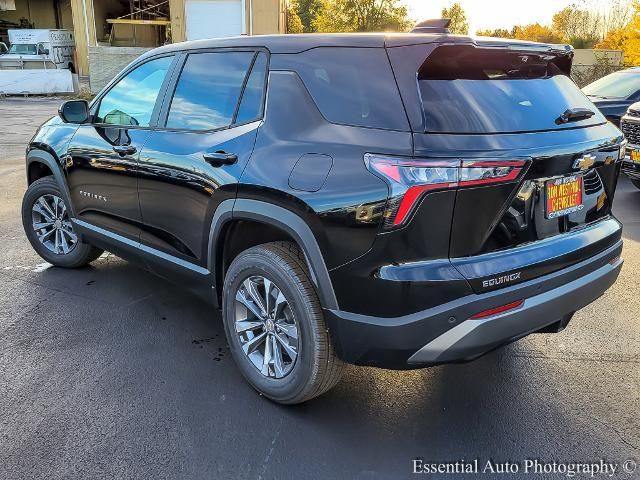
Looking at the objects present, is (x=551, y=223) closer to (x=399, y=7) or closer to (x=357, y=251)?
(x=357, y=251)

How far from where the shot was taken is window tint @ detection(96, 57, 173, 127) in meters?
3.63

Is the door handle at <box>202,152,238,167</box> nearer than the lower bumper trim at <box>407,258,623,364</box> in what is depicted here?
No

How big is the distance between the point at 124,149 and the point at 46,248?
1.76m

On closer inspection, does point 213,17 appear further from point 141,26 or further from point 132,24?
point 141,26

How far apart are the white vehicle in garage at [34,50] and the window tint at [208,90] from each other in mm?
25219

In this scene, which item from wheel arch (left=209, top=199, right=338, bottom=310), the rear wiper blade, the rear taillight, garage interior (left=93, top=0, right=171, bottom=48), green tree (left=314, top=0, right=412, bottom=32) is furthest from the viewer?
green tree (left=314, top=0, right=412, bottom=32)

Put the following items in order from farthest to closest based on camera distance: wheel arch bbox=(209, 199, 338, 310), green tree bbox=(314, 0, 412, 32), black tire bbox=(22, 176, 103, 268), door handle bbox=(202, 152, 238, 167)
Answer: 1. green tree bbox=(314, 0, 412, 32)
2. black tire bbox=(22, 176, 103, 268)
3. door handle bbox=(202, 152, 238, 167)
4. wheel arch bbox=(209, 199, 338, 310)

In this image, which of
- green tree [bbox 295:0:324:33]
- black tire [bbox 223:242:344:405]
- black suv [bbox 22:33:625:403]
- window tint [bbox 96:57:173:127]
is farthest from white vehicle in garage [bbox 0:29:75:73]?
green tree [bbox 295:0:324:33]

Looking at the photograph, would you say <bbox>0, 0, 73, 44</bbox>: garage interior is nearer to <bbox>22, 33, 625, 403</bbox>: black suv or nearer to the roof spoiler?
<bbox>22, 33, 625, 403</bbox>: black suv

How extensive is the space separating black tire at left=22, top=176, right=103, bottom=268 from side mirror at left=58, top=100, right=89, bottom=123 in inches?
26.4

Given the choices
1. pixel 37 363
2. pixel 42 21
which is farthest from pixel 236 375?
pixel 42 21

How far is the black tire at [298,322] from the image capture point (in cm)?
256

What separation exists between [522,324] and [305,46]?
5.53 ft

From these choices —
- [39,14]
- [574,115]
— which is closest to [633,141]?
[574,115]
